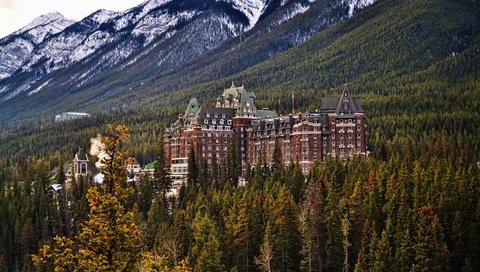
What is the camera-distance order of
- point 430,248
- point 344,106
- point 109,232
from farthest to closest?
1. point 344,106
2. point 430,248
3. point 109,232

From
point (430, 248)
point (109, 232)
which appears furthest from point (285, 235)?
point (109, 232)

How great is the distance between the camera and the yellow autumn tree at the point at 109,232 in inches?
1155

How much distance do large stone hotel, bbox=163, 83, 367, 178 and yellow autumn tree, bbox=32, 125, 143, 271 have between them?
134 metres

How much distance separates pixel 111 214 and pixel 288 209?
82.3 meters

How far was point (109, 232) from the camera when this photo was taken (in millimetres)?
29656

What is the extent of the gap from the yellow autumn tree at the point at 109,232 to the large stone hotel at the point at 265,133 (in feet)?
440

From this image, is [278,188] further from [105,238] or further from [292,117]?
[105,238]

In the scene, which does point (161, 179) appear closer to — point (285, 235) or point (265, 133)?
point (265, 133)

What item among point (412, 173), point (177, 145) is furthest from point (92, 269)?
point (177, 145)

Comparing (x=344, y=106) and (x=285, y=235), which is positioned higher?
(x=344, y=106)

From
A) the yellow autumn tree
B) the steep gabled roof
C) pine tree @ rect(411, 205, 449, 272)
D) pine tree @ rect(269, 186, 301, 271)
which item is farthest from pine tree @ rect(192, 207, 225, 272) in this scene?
the yellow autumn tree

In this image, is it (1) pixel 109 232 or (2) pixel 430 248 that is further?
(2) pixel 430 248

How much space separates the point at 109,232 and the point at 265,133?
506 ft

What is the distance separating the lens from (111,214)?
30.0 metres
